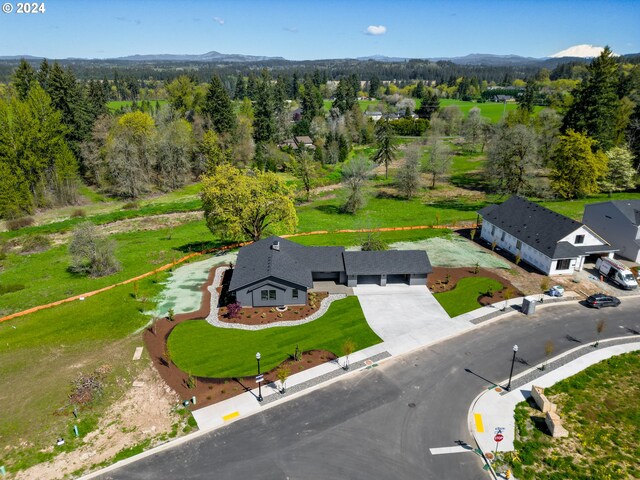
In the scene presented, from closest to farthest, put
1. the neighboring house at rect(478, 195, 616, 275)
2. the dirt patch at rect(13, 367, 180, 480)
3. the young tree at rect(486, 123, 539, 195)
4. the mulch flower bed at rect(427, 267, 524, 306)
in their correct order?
the dirt patch at rect(13, 367, 180, 480)
the mulch flower bed at rect(427, 267, 524, 306)
the neighboring house at rect(478, 195, 616, 275)
the young tree at rect(486, 123, 539, 195)

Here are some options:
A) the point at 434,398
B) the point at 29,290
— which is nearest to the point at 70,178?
the point at 29,290

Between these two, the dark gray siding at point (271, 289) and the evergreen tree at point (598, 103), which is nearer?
the dark gray siding at point (271, 289)

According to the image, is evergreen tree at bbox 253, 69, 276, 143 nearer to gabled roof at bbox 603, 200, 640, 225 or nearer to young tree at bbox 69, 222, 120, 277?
young tree at bbox 69, 222, 120, 277

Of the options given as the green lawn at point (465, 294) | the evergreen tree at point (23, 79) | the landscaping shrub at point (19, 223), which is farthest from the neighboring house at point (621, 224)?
the evergreen tree at point (23, 79)

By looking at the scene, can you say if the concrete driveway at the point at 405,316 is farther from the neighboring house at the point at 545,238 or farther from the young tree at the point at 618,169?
the young tree at the point at 618,169

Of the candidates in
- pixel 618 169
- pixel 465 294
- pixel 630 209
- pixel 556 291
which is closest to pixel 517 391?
pixel 465 294

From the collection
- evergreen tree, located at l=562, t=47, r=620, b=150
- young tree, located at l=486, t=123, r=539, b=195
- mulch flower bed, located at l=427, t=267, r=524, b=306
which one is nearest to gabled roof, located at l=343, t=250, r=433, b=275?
mulch flower bed, located at l=427, t=267, r=524, b=306
